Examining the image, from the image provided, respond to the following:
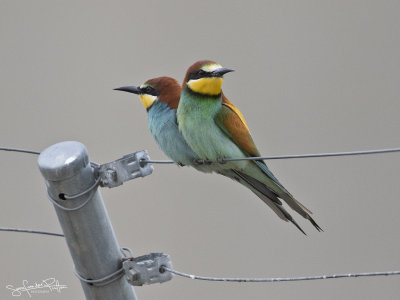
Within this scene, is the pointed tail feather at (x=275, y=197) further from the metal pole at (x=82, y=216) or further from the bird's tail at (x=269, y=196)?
the metal pole at (x=82, y=216)

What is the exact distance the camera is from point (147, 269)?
5.29ft

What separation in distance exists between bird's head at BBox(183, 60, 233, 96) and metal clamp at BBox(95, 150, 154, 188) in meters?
0.68

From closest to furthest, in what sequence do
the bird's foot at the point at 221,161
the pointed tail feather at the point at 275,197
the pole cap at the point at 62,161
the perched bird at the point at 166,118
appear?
the pole cap at the point at 62,161 < the pointed tail feather at the point at 275,197 < the bird's foot at the point at 221,161 < the perched bird at the point at 166,118

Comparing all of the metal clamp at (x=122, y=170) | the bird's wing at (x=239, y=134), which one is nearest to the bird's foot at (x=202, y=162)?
the bird's wing at (x=239, y=134)

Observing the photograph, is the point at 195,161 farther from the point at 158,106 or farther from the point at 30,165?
the point at 30,165

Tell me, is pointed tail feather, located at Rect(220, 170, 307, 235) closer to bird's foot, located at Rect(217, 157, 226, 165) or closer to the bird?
the bird

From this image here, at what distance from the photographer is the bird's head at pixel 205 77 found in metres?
2.28

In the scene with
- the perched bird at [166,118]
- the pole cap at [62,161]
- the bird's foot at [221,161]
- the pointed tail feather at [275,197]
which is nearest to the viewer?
the pole cap at [62,161]

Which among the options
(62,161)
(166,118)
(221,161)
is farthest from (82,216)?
(166,118)

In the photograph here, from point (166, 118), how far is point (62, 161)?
95 centimetres

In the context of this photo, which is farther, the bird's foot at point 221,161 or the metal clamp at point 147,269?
the bird's foot at point 221,161

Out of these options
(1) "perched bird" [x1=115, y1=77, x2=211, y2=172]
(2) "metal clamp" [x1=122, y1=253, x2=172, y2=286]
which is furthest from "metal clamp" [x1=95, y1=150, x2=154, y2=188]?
(1) "perched bird" [x1=115, y1=77, x2=211, y2=172]

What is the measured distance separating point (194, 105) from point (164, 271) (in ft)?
2.62

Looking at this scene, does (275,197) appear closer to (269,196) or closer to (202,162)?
(269,196)
